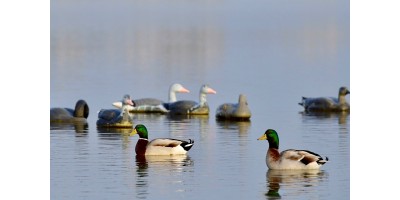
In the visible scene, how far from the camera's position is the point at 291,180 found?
1647 centimetres

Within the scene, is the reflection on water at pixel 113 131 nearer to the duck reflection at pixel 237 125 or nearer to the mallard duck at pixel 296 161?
the duck reflection at pixel 237 125

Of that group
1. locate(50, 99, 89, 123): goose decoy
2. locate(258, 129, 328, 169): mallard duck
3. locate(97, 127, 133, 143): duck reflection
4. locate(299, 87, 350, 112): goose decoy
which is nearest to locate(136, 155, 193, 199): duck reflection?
locate(258, 129, 328, 169): mallard duck

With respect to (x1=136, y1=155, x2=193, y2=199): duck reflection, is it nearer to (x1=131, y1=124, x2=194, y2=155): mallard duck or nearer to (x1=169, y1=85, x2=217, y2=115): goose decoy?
(x1=131, y1=124, x2=194, y2=155): mallard duck

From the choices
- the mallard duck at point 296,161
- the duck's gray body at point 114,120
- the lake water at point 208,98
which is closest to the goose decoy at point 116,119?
the duck's gray body at point 114,120

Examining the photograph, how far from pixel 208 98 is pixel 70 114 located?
17.3 ft

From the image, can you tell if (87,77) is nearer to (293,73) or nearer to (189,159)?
(293,73)

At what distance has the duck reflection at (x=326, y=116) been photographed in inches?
951

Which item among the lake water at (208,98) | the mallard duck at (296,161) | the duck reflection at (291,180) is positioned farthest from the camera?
the mallard duck at (296,161)

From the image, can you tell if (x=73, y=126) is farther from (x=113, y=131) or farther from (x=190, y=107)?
(x=190, y=107)

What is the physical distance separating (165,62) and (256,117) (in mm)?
15949

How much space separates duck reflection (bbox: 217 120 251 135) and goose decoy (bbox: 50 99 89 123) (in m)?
2.47

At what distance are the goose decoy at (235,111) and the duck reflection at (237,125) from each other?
0.15 metres

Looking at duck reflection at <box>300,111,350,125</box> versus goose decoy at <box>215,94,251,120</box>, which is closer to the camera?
goose decoy at <box>215,94,251,120</box>

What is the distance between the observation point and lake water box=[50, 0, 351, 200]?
16.2m
